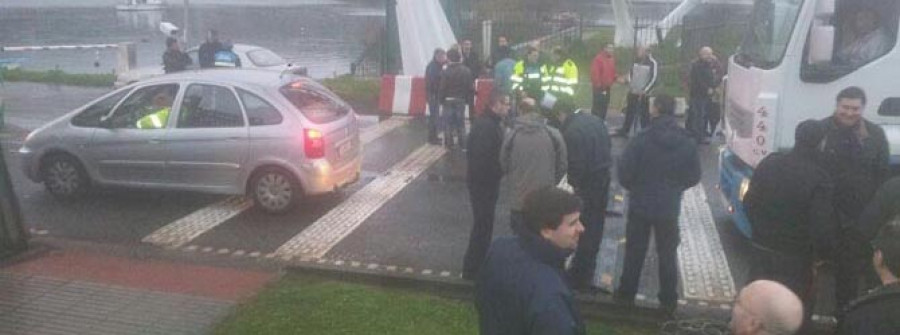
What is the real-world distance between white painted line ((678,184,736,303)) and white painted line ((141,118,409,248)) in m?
4.53

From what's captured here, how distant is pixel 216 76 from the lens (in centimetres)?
1084

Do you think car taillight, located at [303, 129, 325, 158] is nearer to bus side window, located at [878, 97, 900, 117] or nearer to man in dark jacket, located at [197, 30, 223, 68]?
bus side window, located at [878, 97, 900, 117]

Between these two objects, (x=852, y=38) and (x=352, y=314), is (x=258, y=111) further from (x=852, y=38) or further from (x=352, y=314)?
(x=852, y=38)

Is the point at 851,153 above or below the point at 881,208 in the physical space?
above

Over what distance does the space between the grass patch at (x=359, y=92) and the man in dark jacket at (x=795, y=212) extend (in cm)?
1381

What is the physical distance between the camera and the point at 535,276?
12.2ft

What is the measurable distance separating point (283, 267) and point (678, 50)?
20882 mm

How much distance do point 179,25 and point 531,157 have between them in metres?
63.0

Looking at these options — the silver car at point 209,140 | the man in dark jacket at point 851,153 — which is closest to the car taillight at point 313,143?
the silver car at point 209,140

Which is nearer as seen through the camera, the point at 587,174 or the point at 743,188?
the point at 587,174

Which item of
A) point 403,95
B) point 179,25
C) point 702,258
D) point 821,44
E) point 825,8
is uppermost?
point 825,8

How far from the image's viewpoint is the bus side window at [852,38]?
7891 millimetres

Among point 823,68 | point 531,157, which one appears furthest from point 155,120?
point 823,68

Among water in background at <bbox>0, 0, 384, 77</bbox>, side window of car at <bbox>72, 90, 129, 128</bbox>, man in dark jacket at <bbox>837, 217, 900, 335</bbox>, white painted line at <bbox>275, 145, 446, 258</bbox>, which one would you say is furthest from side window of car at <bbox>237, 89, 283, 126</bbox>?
water in background at <bbox>0, 0, 384, 77</bbox>
